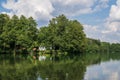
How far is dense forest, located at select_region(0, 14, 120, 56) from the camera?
9125cm

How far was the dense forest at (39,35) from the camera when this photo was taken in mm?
91250

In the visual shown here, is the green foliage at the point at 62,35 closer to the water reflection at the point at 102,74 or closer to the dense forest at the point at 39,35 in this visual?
the dense forest at the point at 39,35

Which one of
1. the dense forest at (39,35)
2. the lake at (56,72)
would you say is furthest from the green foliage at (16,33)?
the lake at (56,72)

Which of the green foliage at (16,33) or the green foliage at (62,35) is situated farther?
the green foliage at (62,35)

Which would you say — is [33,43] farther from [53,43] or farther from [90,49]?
[90,49]

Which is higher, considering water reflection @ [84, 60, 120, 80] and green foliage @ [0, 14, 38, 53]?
green foliage @ [0, 14, 38, 53]

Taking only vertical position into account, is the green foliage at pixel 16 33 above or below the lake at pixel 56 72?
above

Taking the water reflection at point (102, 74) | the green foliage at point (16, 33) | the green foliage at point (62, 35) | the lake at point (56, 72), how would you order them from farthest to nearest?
1. the green foliage at point (62, 35)
2. the green foliage at point (16, 33)
3. the water reflection at point (102, 74)
4. the lake at point (56, 72)

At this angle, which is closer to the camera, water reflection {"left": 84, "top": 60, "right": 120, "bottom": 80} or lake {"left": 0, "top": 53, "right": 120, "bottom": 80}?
lake {"left": 0, "top": 53, "right": 120, "bottom": 80}

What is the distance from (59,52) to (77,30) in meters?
11.8

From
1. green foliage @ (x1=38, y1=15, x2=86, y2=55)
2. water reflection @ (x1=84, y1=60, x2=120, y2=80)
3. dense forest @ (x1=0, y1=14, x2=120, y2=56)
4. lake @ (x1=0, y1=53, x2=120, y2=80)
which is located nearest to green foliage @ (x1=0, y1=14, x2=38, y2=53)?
dense forest @ (x1=0, y1=14, x2=120, y2=56)

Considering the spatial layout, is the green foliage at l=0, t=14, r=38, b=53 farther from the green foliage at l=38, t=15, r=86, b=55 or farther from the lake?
the lake

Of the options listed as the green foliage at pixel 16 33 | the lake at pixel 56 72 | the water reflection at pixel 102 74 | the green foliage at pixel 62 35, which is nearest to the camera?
the lake at pixel 56 72

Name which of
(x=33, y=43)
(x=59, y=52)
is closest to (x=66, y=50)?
(x=59, y=52)
